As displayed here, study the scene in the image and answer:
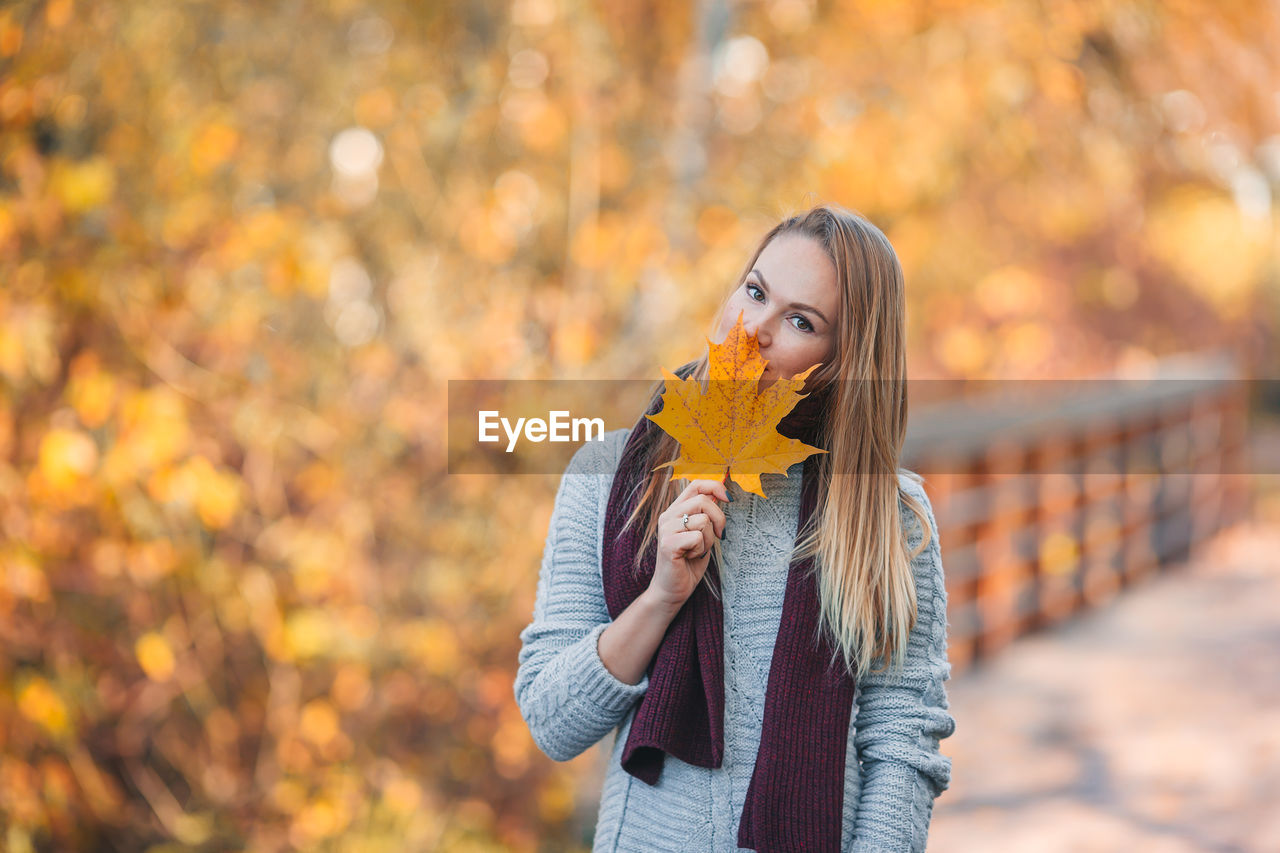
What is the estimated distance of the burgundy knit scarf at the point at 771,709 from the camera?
4.45 ft

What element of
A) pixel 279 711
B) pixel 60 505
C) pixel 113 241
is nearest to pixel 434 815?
pixel 279 711

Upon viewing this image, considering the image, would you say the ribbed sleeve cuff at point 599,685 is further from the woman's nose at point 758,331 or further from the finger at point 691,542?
the woman's nose at point 758,331

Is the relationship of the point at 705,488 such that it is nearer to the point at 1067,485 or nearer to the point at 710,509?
the point at 710,509

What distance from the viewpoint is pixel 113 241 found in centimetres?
288

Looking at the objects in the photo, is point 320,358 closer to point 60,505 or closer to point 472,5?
point 60,505

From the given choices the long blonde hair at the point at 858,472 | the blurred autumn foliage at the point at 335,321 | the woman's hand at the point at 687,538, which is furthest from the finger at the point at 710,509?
the blurred autumn foliage at the point at 335,321

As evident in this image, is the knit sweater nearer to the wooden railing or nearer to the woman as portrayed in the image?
the woman

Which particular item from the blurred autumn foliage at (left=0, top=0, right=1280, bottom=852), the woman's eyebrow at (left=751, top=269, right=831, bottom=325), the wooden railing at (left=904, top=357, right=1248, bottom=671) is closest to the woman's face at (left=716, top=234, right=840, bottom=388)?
the woman's eyebrow at (left=751, top=269, right=831, bottom=325)

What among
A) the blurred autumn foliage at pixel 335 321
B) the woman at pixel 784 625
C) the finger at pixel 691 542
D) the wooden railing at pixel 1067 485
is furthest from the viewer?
the wooden railing at pixel 1067 485

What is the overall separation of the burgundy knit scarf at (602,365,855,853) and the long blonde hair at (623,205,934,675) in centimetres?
3

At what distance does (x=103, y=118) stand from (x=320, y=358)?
2.93ft

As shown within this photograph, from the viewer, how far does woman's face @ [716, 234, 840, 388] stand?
4.52ft

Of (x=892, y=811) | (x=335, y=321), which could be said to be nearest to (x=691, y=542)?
(x=892, y=811)

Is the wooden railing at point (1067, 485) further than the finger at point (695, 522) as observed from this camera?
Yes
